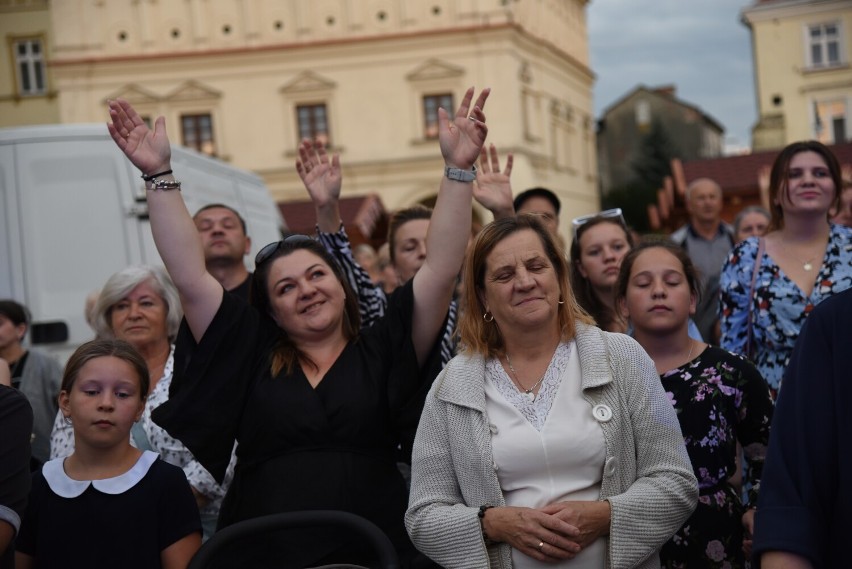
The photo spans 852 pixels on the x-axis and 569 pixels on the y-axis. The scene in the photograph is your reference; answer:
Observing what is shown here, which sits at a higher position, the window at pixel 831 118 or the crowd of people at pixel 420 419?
the window at pixel 831 118

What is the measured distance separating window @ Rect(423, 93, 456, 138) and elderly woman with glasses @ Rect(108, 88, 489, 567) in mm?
35926

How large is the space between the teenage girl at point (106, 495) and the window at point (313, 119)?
121 ft

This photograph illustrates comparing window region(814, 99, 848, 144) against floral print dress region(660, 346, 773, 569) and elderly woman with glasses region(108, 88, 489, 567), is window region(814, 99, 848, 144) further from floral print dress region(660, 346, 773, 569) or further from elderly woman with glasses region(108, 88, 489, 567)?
elderly woman with glasses region(108, 88, 489, 567)

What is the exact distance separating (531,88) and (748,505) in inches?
1506

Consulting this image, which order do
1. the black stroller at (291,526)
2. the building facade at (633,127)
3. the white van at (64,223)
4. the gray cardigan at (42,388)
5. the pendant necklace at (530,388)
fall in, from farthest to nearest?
the building facade at (633,127) < the white van at (64,223) < the gray cardigan at (42,388) < the pendant necklace at (530,388) < the black stroller at (291,526)

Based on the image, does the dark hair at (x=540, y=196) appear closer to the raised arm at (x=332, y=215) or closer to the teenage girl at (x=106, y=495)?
the raised arm at (x=332, y=215)

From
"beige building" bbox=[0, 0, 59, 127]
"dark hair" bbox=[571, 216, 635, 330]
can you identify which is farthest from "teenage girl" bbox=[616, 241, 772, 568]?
"beige building" bbox=[0, 0, 59, 127]

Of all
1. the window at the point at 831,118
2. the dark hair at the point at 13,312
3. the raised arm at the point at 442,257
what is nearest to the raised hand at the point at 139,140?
the raised arm at the point at 442,257

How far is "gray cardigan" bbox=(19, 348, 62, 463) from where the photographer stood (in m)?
7.06

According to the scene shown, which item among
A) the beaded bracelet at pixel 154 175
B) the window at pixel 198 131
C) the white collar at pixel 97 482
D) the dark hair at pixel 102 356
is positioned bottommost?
the white collar at pixel 97 482

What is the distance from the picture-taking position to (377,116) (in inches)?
1597

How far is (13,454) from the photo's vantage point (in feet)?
10.7

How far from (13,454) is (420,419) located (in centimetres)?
129

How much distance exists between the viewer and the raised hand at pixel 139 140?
4.46 metres
